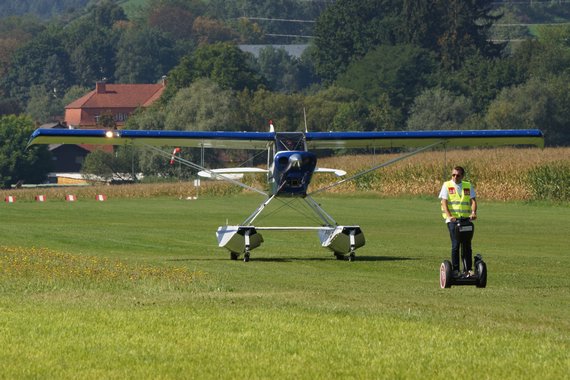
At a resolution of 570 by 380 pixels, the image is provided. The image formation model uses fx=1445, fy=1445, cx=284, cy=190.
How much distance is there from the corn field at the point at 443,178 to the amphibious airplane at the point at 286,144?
17.7 meters

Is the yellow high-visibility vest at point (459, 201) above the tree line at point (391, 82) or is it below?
above

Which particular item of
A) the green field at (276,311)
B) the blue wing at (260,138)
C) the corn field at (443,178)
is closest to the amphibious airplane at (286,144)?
the blue wing at (260,138)

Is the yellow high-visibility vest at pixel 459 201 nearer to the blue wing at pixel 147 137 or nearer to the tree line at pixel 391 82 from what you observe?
the blue wing at pixel 147 137

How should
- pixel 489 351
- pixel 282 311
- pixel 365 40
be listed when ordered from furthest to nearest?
pixel 365 40 < pixel 282 311 < pixel 489 351

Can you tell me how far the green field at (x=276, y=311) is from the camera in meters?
13.0

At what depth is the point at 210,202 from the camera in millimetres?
58188

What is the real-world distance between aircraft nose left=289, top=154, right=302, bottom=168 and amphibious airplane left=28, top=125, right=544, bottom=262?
18mm

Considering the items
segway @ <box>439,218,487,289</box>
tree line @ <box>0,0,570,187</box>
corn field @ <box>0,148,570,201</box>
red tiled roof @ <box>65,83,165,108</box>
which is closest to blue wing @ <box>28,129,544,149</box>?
segway @ <box>439,218,487,289</box>

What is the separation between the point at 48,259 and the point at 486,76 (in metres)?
112

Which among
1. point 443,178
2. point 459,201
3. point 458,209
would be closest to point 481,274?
point 458,209

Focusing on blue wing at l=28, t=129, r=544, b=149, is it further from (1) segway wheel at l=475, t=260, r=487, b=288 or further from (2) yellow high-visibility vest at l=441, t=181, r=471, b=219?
(1) segway wheel at l=475, t=260, r=487, b=288

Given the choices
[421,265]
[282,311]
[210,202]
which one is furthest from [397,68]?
[282,311]

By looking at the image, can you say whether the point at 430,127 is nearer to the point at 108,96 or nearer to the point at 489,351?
the point at 108,96

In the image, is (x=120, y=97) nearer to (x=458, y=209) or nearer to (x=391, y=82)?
(x=391, y=82)
